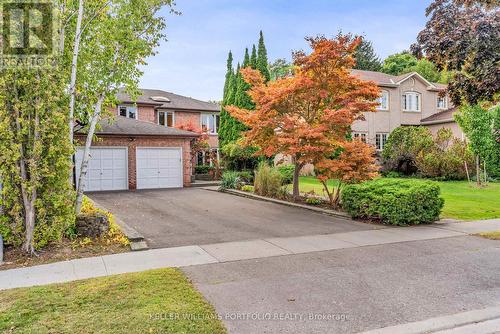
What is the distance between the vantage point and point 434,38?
9.00 m

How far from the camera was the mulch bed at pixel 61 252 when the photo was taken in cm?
672

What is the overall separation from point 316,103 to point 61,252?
9.67 metres

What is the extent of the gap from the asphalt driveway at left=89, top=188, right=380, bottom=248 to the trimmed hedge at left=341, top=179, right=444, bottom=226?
0.50 metres

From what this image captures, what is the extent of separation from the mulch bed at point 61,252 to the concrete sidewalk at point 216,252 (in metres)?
0.31

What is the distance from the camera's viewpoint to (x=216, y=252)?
24.1 feet

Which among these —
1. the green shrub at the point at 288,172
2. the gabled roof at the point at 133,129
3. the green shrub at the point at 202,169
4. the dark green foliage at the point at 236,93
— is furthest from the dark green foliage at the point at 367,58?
the gabled roof at the point at 133,129

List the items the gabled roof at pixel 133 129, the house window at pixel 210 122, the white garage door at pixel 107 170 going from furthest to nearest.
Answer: the house window at pixel 210 122 → the gabled roof at pixel 133 129 → the white garage door at pixel 107 170

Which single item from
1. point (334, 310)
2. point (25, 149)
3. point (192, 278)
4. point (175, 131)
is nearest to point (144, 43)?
point (25, 149)

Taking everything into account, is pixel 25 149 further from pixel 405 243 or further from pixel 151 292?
pixel 405 243

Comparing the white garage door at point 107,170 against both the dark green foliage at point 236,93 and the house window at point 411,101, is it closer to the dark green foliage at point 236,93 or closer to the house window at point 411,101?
the dark green foliage at point 236,93

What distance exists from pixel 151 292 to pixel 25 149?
14.0 ft

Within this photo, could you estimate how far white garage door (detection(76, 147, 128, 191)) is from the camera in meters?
19.4

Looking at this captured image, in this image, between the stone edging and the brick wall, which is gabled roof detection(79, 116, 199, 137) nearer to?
the brick wall

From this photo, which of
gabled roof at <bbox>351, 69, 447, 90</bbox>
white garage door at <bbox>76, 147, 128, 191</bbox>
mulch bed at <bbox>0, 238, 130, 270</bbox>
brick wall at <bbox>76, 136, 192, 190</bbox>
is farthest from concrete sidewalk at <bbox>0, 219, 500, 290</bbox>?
gabled roof at <bbox>351, 69, 447, 90</bbox>
